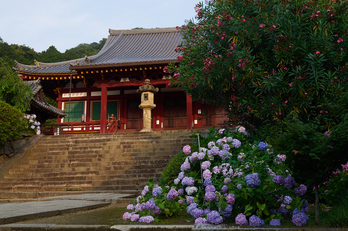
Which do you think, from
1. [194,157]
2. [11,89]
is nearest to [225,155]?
[194,157]

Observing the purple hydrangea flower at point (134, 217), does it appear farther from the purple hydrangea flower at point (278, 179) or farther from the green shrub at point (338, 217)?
the green shrub at point (338, 217)

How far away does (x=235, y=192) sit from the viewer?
3.25 metres

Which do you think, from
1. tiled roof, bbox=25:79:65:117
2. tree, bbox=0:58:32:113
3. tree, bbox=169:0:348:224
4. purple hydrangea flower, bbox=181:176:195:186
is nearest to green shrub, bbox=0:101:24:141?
tree, bbox=0:58:32:113

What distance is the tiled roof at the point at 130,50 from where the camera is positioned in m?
16.7

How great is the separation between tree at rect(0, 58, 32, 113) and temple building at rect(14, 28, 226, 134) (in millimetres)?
3745

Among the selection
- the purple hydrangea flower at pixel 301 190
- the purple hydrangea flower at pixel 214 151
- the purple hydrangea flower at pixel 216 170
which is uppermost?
the purple hydrangea flower at pixel 214 151

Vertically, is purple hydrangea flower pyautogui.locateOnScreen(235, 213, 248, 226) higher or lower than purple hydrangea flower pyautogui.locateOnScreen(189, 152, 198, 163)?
lower

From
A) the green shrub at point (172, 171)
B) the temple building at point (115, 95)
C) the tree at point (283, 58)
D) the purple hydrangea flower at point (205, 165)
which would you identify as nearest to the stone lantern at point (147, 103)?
the temple building at point (115, 95)

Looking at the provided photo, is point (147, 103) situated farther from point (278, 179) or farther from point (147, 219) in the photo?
point (278, 179)

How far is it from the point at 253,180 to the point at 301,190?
57cm

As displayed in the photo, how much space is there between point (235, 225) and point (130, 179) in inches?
227

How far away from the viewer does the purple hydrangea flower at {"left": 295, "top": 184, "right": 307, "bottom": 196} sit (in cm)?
326

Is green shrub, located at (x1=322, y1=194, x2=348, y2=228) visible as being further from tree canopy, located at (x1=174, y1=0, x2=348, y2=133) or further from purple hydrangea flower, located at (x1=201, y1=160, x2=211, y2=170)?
purple hydrangea flower, located at (x1=201, y1=160, x2=211, y2=170)

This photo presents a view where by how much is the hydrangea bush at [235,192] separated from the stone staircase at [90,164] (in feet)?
14.0
